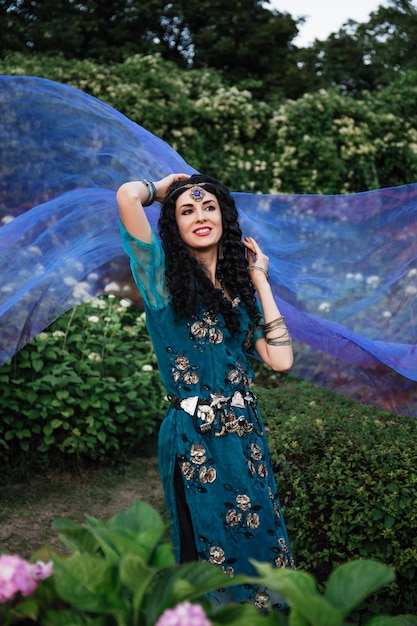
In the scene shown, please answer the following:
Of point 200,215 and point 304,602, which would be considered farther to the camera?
point 200,215

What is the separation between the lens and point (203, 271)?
243cm

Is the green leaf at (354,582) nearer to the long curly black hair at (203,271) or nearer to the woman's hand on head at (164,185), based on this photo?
the long curly black hair at (203,271)

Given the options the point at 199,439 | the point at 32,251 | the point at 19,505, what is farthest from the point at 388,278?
the point at 19,505

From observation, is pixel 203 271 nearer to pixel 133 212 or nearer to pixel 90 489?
pixel 133 212

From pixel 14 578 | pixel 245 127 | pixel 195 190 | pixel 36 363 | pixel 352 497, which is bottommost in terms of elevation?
pixel 352 497

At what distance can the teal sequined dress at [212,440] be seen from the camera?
2305 millimetres

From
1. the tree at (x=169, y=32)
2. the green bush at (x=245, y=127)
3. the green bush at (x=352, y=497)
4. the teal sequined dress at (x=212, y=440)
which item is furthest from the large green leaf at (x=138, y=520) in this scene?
the tree at (x=169, y=32)

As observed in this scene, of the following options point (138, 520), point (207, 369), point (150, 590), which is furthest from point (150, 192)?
point (150, 590)

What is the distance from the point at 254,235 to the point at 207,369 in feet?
2.39

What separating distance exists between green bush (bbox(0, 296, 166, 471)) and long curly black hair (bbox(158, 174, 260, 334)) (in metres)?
2.52

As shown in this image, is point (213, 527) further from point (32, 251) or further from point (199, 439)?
point (32, 251)

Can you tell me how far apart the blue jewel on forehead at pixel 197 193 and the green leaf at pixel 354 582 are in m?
1.59

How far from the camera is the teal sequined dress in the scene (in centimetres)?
230

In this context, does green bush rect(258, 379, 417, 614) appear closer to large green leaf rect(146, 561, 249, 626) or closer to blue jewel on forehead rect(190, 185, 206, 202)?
blue jewel on forehead rect(190, 185, 206, 202)
